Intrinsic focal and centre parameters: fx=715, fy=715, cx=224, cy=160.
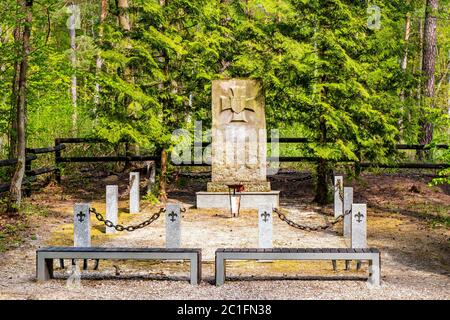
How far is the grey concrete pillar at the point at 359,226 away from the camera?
11.1m

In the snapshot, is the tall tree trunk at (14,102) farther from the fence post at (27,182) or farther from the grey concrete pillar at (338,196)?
the grey concrete pillar at (338,196)

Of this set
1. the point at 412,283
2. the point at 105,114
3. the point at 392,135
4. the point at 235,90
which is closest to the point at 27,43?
the point at 105,114

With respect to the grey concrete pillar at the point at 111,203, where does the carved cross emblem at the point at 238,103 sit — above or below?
above

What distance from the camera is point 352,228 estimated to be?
1123cm

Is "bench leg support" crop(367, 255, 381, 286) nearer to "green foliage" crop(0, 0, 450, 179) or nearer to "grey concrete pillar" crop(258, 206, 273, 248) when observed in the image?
"grey concrete pillar" crop(258, 206, 273, 248)

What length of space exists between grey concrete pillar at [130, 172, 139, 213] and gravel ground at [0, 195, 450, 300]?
158 cm

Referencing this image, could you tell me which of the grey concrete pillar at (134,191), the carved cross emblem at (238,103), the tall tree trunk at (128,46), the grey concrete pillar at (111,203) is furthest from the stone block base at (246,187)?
the grey concrete pillar at (111,203)

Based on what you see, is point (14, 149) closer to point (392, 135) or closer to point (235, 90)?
point (235, 90)

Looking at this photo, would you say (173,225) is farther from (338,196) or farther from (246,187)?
(246,187)

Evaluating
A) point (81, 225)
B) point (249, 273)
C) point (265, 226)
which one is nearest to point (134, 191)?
point (81, 225)

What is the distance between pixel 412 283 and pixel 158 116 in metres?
9.54

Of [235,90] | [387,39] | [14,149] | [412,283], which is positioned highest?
[387,39]

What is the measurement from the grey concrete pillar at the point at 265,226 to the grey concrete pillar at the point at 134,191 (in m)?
5.26

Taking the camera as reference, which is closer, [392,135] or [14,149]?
[392,135]
